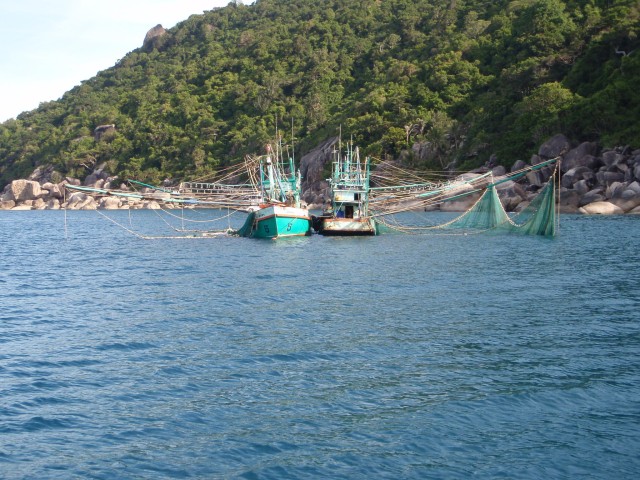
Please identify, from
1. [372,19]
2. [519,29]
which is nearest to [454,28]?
[519,29]

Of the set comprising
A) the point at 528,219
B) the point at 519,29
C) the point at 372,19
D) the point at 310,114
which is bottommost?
the point at 528,219

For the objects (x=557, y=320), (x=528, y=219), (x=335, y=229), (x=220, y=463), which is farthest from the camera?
(x=335, y=229)

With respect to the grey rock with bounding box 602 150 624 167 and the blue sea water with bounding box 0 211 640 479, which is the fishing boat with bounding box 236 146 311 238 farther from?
the grey rock with bounding box 602 150 624 167

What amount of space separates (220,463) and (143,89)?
17482 centimetres

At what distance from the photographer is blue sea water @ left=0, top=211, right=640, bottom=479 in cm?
1045

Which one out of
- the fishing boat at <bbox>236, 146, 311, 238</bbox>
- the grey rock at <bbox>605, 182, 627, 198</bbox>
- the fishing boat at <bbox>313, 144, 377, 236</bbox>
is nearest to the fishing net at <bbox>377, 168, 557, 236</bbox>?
the fishing boat at <bbox>313, 144, 377, 236</bbox>

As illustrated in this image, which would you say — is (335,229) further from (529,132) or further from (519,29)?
(519,29)

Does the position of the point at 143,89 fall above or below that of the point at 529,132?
above

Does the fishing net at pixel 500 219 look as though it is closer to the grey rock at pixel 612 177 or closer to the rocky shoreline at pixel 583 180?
the rocky shoreline at pixel 583 180

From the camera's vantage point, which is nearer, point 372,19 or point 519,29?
point 519,29

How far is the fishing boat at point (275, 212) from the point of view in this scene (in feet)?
167

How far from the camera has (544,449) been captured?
10.7 meters

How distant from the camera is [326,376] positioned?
14.4 meters

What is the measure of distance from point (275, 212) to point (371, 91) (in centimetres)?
7618
